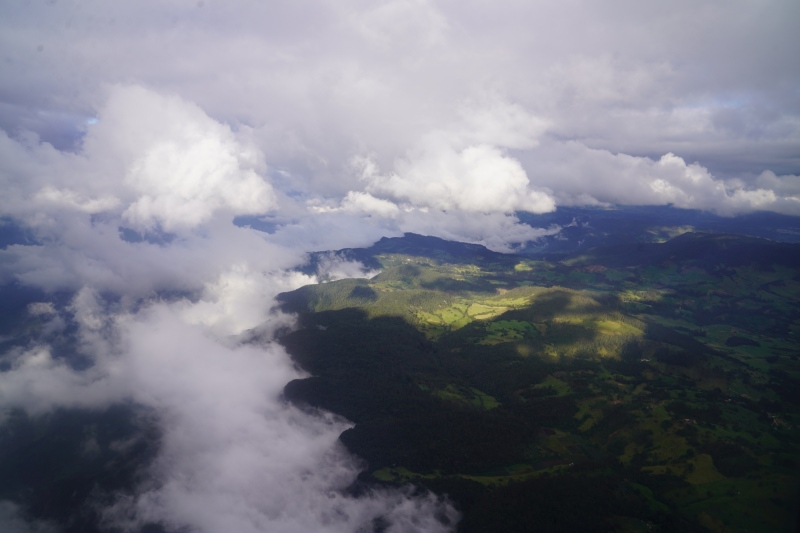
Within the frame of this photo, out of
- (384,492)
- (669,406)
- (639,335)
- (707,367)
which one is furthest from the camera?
(639,335)

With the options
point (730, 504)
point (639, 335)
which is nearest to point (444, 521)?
point (730, 504)

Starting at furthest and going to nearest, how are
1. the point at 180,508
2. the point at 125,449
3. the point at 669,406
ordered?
the point at 125,449 → the point at 669,406 → the point at 180,508

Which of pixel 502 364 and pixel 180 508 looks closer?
pixel 180 508

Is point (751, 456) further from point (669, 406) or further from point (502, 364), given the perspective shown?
point (502, 364)

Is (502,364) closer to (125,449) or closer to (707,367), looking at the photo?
(707,367)

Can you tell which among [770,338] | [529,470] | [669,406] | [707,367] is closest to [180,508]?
Result: [529,470]

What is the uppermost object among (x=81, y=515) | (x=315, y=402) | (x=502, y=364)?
(x=502, y=364)

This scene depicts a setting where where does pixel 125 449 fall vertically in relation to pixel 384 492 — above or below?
below
